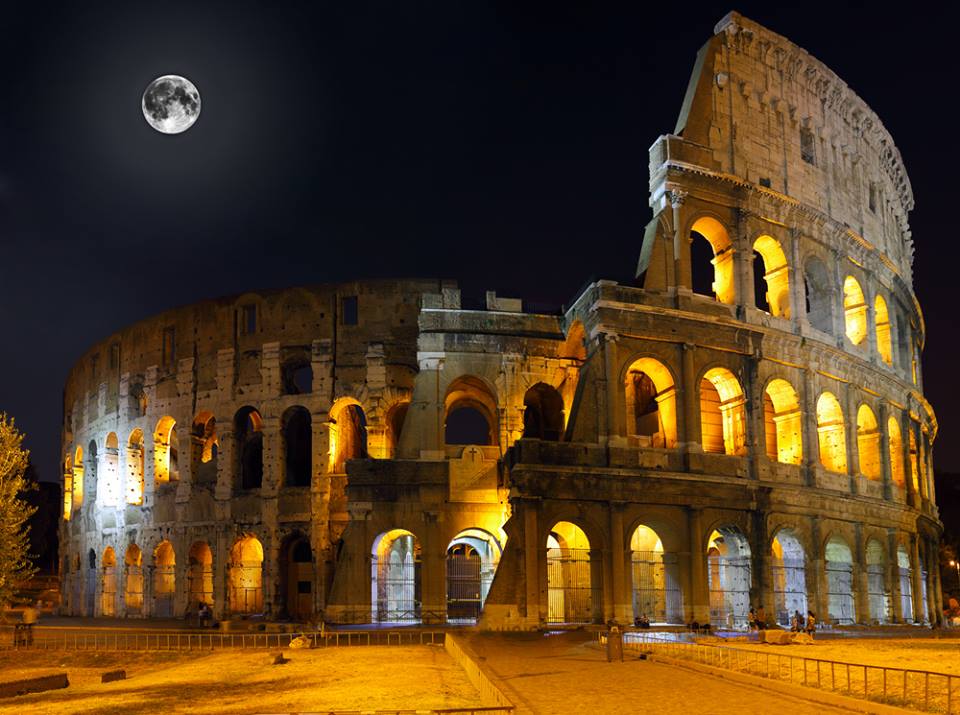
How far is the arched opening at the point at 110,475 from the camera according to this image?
1502 inches

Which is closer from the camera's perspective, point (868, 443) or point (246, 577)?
point (868, 443)

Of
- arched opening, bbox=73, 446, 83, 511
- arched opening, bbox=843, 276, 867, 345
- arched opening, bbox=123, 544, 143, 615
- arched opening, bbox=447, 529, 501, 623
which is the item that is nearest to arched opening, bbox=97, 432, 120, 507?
arched opening, bbox=123, 544, 143, 615

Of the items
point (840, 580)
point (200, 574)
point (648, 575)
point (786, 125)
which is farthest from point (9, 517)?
point (786, 125)

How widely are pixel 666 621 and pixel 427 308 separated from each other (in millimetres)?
10836

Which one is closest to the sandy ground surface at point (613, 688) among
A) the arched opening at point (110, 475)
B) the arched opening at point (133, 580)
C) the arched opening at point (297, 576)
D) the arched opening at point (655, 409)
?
the arched opening at point (655, 409)

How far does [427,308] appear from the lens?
29.5m

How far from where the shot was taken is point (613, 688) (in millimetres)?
14156

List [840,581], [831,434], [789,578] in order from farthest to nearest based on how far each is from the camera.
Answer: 1. [831,434]
2. [840,581]
3. [789,578]

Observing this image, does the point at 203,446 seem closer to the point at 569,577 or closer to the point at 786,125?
the point at 569,577

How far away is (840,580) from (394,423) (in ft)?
47.0

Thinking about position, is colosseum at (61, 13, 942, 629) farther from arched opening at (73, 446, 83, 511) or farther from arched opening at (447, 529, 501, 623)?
arched opening at (73, 446, 83, 511)

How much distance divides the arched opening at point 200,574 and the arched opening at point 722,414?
16.4 metres

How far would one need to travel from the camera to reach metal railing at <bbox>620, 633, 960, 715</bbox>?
11.3m

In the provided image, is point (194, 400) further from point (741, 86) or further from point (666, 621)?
point (741, 86)
